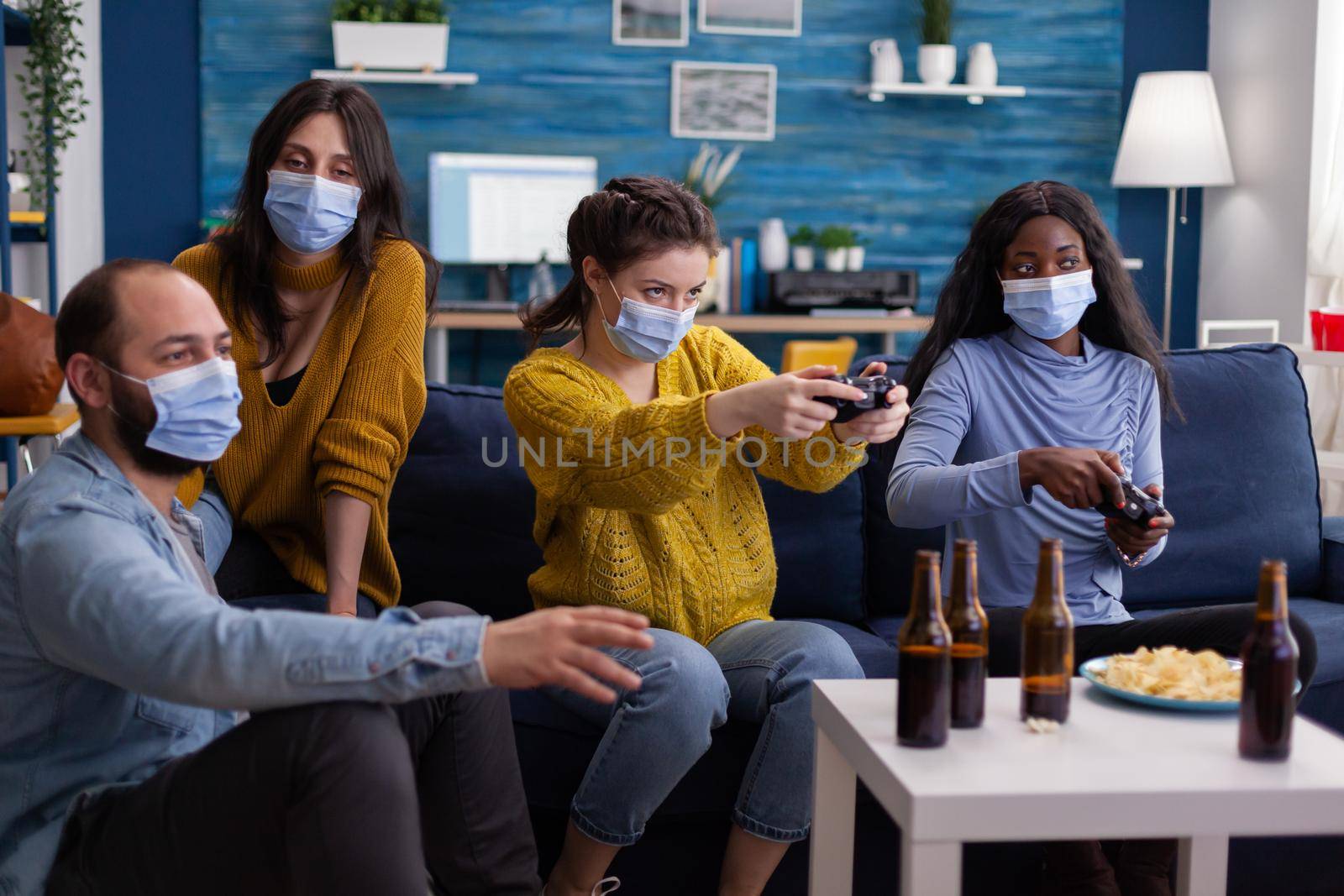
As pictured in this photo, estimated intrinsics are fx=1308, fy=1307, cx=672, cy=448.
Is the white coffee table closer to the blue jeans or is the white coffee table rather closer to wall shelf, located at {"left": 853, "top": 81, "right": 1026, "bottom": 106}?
the blue jeans

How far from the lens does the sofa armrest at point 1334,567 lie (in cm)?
257

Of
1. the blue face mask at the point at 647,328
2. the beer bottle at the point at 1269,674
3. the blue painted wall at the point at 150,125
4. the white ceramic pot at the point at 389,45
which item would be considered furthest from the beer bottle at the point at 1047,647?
the blue painted wall at the point at 150,125

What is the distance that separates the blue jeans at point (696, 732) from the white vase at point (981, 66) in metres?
4.17

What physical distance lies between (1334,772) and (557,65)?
15.3 feet

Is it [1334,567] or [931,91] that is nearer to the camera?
[1334,567]

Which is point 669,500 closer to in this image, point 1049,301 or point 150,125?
point 1049,301

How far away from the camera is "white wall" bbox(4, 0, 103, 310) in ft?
14.6

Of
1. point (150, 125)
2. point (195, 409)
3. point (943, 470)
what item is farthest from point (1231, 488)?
point (150, 125)

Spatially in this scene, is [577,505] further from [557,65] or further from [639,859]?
[557,65]

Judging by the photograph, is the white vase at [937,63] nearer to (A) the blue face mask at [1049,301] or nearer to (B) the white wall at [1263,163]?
(B) the white wall at [1263,163]

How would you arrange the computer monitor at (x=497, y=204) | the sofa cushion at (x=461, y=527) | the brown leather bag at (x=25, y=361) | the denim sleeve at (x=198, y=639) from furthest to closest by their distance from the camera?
the computer monitor at (x=497, y=204)
the brown leather bag at (x=25, y=361)
the sofa cushion at (x=461, y=527)
the denim sleeve at (x=198, y=639)

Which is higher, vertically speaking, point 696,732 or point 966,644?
point 966,644

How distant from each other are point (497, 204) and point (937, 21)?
196cm

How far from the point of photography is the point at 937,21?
540 centimetres
